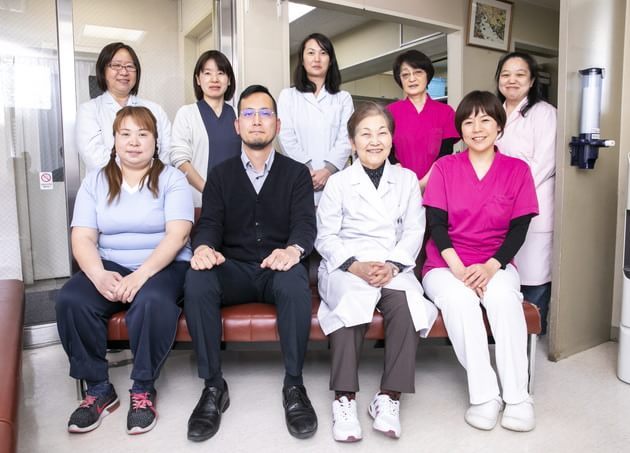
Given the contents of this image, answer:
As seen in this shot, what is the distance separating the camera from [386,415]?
177cm

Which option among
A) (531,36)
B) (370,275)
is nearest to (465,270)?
(370,275)

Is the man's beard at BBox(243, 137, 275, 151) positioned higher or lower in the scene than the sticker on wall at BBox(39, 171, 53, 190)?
higher

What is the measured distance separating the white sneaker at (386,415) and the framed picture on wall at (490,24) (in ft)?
11.2

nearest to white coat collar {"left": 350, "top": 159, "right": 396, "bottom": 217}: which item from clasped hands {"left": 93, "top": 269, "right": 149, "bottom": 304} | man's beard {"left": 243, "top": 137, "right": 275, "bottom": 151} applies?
man's beard {"left": 243, "top": 137, "right": 275, "bottom": 151}

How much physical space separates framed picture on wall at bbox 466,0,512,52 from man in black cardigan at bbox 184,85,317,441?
2.78 m

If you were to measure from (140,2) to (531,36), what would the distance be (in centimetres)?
349

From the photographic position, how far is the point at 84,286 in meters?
1.96

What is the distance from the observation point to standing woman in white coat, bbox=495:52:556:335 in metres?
2.46

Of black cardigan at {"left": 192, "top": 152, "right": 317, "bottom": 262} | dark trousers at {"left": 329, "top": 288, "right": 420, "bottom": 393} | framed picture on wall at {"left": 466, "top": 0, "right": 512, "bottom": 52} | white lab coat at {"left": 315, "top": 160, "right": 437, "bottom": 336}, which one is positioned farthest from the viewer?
framed picture on wall at {"left": 466, "top": 0, "right": 512, "bottom": 52}

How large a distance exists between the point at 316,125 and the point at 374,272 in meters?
1.08

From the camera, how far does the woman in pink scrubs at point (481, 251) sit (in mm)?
1859

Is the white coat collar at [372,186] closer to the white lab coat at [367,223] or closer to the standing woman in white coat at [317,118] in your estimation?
the white lab coat at [367,223]

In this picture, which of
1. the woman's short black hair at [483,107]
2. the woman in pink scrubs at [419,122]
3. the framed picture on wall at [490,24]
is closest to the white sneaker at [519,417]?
the woman's short black hair at [483,107]

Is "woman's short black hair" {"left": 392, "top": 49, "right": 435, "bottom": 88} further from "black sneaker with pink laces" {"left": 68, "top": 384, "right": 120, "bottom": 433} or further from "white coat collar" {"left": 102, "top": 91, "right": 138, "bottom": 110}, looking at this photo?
"black sneaker with pink laces" {"left": 68, "top": 384, "right": 120, "bottom": 433}
